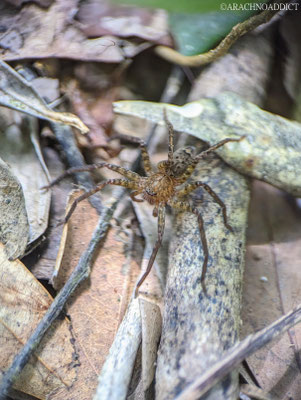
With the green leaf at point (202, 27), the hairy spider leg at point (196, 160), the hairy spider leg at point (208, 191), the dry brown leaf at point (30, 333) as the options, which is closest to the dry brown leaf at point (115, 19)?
the green leaf at point (202, 27)

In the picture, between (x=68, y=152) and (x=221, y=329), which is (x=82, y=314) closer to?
(x=221, y=329)

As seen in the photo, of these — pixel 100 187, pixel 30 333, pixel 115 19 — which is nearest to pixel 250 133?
pixel 100 187

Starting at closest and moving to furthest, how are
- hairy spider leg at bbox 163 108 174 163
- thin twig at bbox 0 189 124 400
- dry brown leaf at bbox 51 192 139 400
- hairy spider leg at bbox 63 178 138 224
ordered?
thin twig at bbox 0 189 124 400 → dry brown leaf at bbox 51 192 139 400 → hairy spider leg at bbox 63 178 138 224 → hairy spider leg at bbox 163 108 174 163

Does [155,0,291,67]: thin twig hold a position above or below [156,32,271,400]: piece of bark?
above

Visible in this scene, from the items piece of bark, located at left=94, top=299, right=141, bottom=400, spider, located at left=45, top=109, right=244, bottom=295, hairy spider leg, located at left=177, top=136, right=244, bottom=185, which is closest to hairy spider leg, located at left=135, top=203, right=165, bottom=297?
spider, located at left=45, top=109, right=244, bottom=295

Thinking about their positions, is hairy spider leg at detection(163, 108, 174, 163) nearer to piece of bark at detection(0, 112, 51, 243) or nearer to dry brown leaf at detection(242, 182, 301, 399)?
dry brown leaf at detection(242, 182, 301, 399)

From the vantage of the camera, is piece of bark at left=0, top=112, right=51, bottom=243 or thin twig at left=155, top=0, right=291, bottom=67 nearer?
piece of bark at left=0, top=112, right=51, bottom=243
